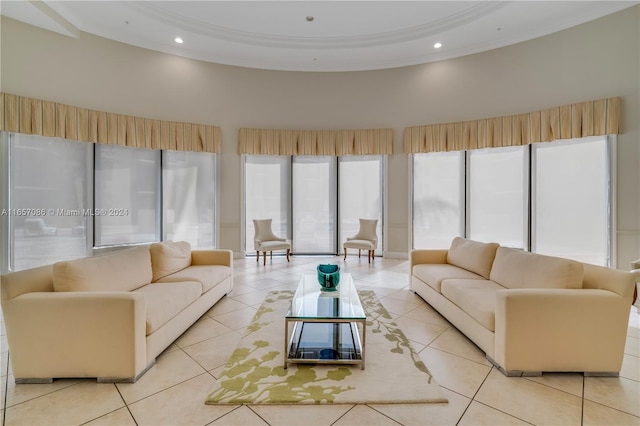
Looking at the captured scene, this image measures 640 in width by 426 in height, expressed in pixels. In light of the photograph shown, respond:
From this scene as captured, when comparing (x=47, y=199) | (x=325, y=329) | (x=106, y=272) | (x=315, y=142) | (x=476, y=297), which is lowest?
(x=325, y=329)

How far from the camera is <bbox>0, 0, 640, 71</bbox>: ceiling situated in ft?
14.8

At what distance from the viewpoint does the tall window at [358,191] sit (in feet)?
22.2

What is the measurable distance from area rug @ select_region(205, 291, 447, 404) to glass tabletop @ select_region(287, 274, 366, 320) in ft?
1.25

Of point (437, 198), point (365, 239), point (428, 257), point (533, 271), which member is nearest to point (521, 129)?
point (437, 198)

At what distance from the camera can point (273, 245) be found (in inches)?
239

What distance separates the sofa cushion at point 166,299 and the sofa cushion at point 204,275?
152 millimetres

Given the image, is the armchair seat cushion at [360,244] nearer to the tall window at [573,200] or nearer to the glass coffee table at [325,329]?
the tall window at [573,200]

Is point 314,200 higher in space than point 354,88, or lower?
lower

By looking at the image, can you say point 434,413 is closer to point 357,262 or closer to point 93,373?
point 93,373

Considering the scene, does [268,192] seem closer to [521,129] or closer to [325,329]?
[325,329]

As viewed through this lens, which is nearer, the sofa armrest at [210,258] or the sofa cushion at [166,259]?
the sofa cushion at [166,259]

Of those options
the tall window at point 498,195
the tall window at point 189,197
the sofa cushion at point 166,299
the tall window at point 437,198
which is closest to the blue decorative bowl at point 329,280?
the sofa cushion at point 166,299

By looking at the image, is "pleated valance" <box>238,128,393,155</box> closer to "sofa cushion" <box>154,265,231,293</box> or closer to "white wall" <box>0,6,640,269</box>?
"white wall" <box>0,6,640,269</box>

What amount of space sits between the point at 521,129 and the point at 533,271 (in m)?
3.91
